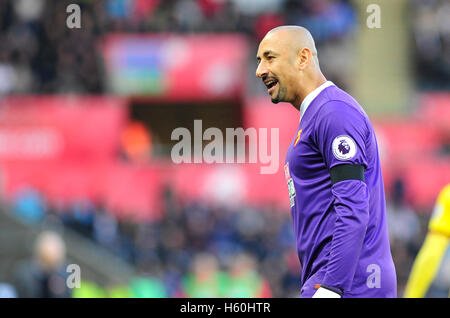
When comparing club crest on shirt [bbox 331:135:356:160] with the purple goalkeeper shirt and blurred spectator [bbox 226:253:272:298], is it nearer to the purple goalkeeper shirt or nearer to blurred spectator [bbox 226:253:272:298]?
the purple goalkeeper shirt

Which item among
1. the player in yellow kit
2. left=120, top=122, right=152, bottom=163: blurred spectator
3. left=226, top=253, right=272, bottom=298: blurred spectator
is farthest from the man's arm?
left=120, top=122, right=152, bottom=163: blurred spectator

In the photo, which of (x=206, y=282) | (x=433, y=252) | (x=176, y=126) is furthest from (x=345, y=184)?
(x=176, y=126)

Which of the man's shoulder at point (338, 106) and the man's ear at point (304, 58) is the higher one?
the man's ear at point (304, 58)

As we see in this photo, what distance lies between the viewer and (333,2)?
66.8 feet

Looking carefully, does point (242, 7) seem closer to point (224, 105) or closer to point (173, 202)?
point (224, 105)

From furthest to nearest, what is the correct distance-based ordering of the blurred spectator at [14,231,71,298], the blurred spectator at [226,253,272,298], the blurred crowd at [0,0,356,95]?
1. the blurred crowd at [0,0,356,95]
2. the blurred spectator at [226,253,272,298]
3. the blurred spectator at [14,231,71,298]

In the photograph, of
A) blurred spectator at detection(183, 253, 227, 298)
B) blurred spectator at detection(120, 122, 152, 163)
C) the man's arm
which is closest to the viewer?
the man's arm

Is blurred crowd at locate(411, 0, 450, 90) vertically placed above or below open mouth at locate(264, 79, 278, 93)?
above

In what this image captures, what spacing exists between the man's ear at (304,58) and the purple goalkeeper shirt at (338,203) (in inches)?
4.6

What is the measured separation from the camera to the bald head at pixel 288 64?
3.60m

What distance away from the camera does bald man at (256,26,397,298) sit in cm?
325

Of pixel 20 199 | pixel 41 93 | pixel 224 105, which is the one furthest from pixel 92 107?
pixel 224 105
